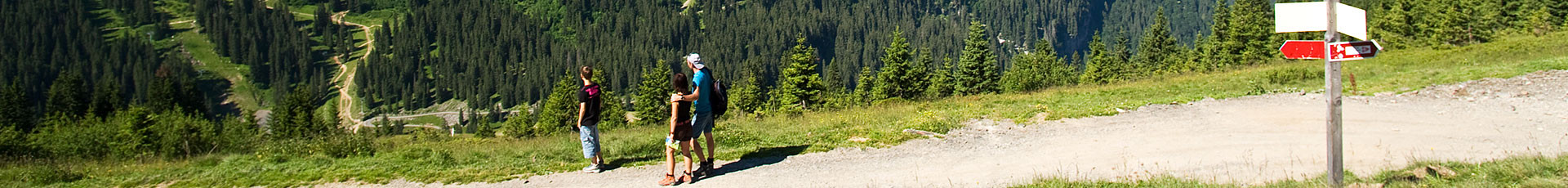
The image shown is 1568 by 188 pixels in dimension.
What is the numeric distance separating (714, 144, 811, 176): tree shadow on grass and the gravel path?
0.05 metres

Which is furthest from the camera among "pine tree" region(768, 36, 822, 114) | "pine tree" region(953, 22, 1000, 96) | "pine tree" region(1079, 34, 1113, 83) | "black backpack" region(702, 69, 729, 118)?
"pine tree" region(1079, 34, 1113, 83)

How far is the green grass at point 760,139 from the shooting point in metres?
12.6

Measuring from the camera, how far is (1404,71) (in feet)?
82.0

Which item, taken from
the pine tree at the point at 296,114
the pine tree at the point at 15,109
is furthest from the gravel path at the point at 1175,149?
the pine tree at the point at 15,109

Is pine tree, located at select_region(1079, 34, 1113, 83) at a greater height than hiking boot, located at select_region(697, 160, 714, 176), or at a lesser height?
Answer: lesser

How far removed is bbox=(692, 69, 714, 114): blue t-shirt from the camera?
1075 cm

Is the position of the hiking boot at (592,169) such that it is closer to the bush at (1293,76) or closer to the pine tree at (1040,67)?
the bush at (1293,76)

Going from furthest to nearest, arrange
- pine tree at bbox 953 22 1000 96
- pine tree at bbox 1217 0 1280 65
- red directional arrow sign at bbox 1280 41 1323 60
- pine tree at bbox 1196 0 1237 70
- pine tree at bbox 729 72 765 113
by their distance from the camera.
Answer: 1. pine tree at bbox 729 72 765 113
2. pine tree at bbox 953 22 1000 96
3. pine tree at bbox 1196 0 1237 70
4. pine tree at bbox 1217 0 1280 65
5. red directional arrow sign at bbox 1280 41 1323 60

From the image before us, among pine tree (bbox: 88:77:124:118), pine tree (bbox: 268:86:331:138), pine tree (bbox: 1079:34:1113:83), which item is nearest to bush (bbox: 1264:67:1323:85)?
pine tree (bbox: 1079:34:1113:83)

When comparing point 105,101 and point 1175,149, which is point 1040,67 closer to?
point 1175,149

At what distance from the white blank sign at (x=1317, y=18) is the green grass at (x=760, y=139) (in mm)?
2688

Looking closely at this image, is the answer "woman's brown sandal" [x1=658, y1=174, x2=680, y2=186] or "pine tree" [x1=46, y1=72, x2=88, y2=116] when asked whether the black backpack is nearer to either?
"woman's brown sandal" [x1=658, y1=174, x2=680, y2=186]

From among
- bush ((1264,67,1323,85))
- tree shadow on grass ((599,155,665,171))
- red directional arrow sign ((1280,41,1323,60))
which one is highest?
red directional arrow sign ((1280,41,1323,60))

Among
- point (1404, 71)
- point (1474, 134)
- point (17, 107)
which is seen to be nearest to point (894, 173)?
point (1474, 134)
